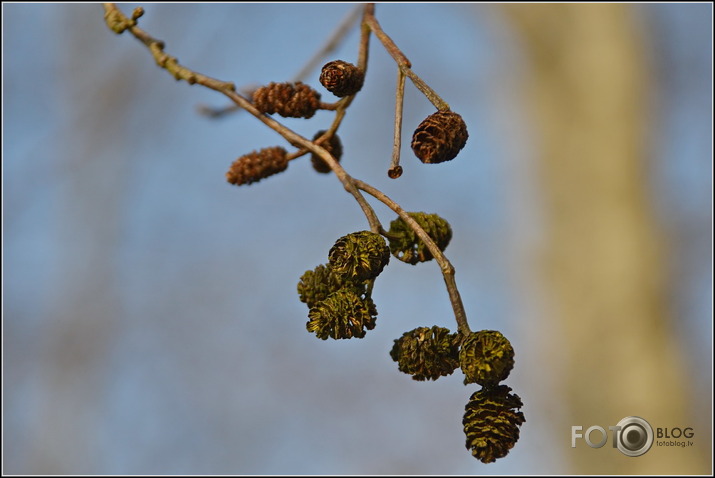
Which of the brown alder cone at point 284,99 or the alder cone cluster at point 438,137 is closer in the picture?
the alder cone cluster at point 438,137

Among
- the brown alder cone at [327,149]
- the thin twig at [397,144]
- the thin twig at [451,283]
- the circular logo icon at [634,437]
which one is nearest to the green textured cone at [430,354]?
the thin twig at [451,283]

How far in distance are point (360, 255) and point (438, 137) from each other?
0.47 ft

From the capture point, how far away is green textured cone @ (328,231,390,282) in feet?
2.47

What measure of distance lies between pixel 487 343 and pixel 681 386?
3.65 m

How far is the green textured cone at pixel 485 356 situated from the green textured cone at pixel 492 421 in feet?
0.14

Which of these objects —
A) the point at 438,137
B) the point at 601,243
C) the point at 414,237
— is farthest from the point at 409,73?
the point at 601,243

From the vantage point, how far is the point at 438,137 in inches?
31.1

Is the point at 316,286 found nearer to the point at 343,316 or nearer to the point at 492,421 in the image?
the point at 343,316

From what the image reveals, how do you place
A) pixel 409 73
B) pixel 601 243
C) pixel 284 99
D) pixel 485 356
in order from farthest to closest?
pixel 601 243 → pixel 284 99 → pixel 409 73 → pixel 485 356

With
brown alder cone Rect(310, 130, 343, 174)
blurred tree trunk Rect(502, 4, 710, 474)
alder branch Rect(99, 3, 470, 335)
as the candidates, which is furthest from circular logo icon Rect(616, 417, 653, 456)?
alder branch Rect(99, 3, 470, 335)

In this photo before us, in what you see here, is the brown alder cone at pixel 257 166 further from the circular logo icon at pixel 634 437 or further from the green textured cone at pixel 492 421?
the circular logo icon at pixel 634 437

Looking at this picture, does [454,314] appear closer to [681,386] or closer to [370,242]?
[370,242]

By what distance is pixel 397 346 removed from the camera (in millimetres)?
839

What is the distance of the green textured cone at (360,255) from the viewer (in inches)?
29.6
